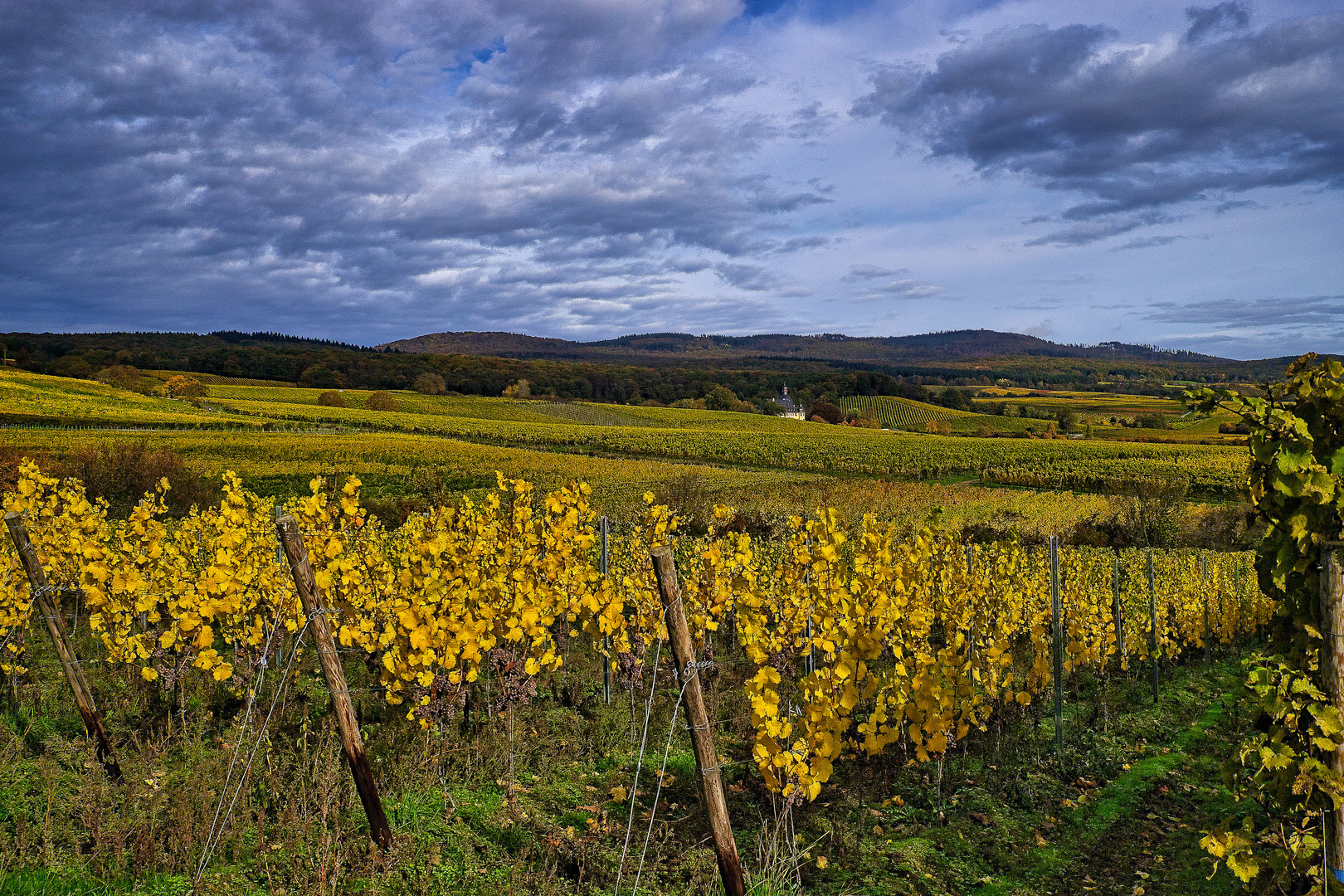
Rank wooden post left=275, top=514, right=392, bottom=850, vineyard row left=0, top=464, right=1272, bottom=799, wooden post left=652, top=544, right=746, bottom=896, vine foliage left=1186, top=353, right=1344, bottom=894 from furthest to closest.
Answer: vineyard row left=0, top=464, right=1272, bottom=799 → wooden post left=275, top=514, right=392, bottom=850 → wooden post left=652, top=544, right=746, bottom=896 → vine foliage left=1186, top=353, right=1344, bottom=894

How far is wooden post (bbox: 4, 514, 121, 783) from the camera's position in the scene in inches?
187

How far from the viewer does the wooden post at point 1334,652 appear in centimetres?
267

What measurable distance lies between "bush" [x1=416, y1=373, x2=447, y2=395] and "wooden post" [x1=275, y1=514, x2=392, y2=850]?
282ft

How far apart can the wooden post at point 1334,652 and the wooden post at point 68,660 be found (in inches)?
258

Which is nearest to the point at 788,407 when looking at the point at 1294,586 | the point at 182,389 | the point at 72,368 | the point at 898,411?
the point at 898,411

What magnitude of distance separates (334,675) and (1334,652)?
4.44 meters

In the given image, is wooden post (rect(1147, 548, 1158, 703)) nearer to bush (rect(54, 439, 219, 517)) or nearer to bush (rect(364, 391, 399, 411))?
bush (rect(54, 439, 219, 517))

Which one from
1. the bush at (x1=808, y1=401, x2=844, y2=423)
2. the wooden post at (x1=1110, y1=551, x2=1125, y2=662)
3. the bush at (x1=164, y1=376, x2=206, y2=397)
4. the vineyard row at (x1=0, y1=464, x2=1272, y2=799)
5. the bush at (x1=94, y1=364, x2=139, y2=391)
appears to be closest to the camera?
the vineyard row at (x1=0, y1=464, x2=1272, y2=799)

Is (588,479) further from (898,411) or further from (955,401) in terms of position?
(955,401)

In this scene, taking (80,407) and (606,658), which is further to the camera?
(80,407)

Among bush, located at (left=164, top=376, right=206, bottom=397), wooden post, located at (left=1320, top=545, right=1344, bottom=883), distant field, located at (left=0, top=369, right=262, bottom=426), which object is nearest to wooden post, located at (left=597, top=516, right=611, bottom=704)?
wooden post, located at (left=1320, top=545, right=1344, bottom=883)

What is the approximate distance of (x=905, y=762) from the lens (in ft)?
19.0

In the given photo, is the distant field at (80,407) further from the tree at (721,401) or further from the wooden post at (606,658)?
the tree at (721,401)

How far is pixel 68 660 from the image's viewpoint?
475 centimetres
